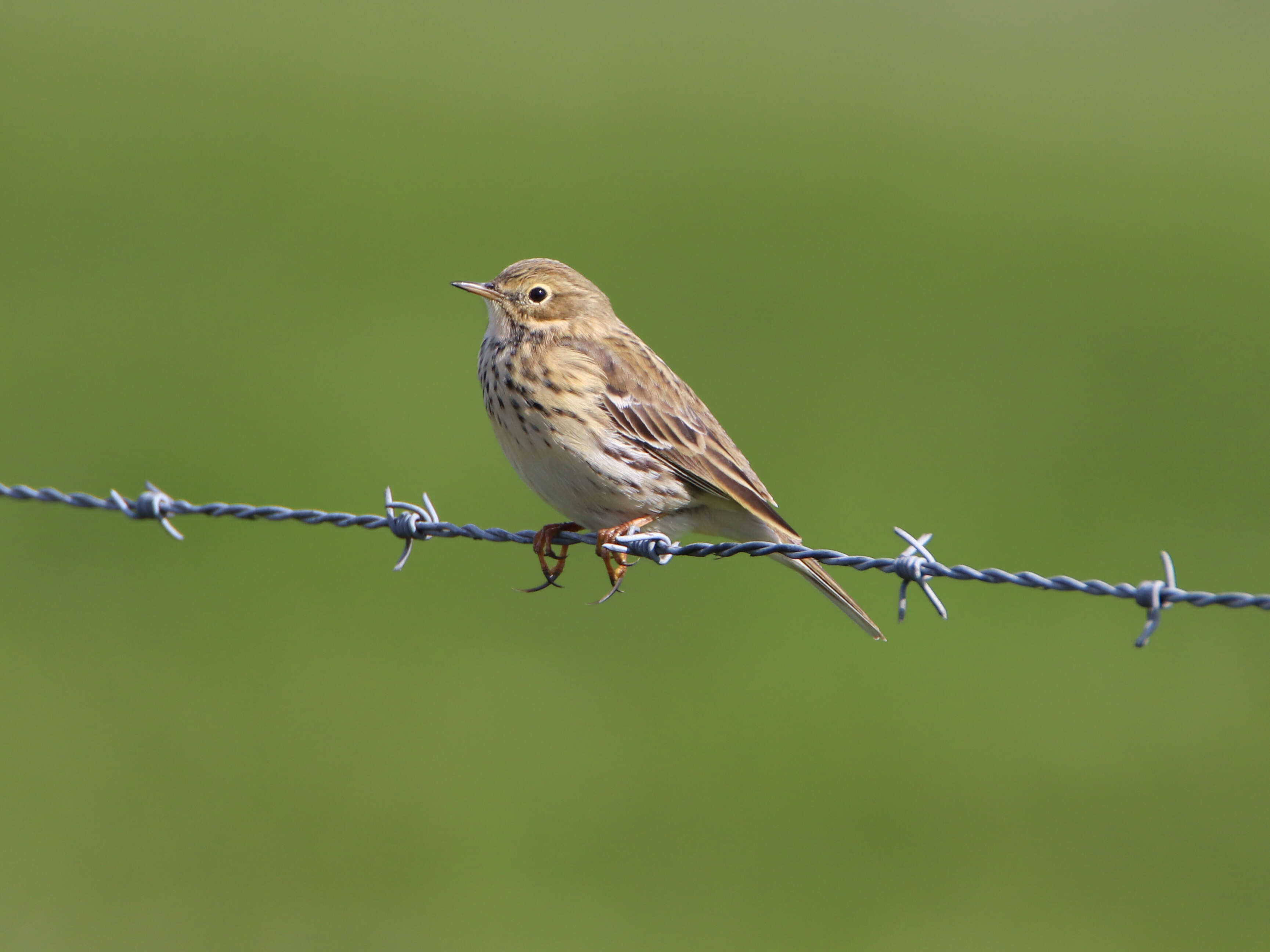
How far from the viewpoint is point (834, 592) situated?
7.01 metres

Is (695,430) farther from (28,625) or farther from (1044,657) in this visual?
(28,625)

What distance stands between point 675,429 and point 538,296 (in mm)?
1131

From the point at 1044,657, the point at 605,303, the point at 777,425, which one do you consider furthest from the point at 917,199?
the point at 605,303

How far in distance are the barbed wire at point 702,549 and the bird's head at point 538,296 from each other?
48.7 inches

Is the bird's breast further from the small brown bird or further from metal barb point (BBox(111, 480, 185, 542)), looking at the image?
A: metal barb point (BBox(111, 480, 185, 542))

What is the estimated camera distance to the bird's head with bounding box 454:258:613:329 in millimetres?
7445

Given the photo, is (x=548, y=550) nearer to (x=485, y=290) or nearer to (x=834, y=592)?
(x=834, y=592)

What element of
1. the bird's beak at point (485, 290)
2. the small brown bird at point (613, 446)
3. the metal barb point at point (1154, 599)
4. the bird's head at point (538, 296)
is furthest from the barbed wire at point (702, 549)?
the bird's beak at point (485, 290)

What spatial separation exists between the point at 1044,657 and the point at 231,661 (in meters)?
6.73

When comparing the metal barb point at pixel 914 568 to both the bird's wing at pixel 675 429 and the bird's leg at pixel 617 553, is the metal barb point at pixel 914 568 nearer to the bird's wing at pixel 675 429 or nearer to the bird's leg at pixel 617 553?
the bird's leg at pixel 617 553

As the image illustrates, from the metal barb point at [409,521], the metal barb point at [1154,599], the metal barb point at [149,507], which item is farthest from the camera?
the metal barb point at [149,507]

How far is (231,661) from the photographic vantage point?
12133 millimetres

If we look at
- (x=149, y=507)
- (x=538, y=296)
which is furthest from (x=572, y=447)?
(x=149, y=507)

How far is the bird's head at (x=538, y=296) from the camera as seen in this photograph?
745 cm
